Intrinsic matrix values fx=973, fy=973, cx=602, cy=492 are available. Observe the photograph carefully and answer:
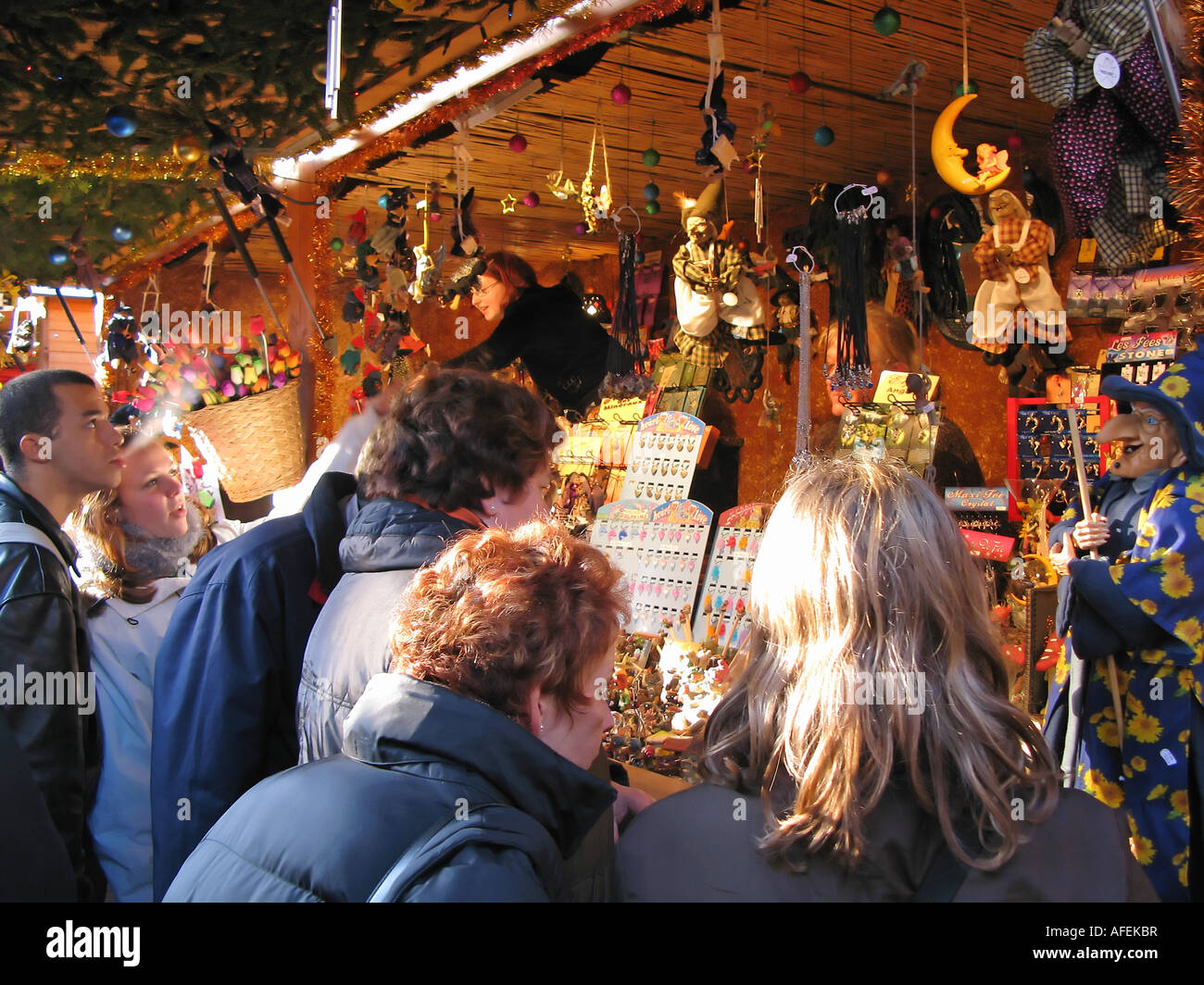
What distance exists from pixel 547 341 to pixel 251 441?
1.11m

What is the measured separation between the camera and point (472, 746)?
994 mm

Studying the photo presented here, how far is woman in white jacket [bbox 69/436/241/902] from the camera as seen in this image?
→ 218 centimetres

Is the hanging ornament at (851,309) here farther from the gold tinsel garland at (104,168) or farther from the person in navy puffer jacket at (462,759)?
the gold tinsel garland at (104,168)

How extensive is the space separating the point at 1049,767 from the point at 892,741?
0.59ft

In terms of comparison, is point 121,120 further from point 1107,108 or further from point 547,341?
point 1107,108

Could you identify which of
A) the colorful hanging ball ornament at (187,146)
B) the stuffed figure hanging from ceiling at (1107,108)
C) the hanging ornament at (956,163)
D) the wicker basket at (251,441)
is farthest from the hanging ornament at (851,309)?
the colorful hanging ball ornament at (187,146)

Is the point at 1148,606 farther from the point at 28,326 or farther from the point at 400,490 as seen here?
the point at 28,326

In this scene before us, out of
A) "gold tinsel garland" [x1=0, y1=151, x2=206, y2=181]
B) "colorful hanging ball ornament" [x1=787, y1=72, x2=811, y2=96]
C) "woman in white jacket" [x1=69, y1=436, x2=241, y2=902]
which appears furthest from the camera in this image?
"gold tinsel garland" [x1=0, y1=151, x2=206, y2=181]

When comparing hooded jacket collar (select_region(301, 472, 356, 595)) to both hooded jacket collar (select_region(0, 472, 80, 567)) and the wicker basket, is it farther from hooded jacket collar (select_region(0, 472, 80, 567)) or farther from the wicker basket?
the wicker basket

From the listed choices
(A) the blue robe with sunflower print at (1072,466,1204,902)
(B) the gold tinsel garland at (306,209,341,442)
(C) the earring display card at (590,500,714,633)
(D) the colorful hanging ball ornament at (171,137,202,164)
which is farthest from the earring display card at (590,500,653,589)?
(D) the colorful hanging ball ornament at (171,137,202,164)

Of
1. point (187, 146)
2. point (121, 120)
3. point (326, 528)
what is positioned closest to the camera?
point (326, 528)

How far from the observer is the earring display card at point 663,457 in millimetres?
3209

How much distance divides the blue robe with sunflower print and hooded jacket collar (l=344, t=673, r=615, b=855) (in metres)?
1.92

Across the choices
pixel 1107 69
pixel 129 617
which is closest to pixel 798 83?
pixel 1107 69
